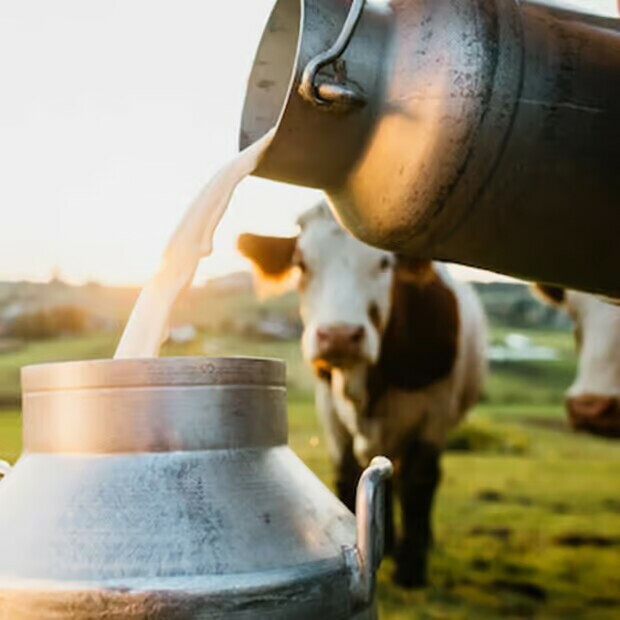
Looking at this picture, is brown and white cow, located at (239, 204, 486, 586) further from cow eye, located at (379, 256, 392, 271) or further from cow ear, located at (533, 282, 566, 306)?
cow ear, located at (533, 282, 566, 306)

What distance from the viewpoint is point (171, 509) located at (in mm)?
657

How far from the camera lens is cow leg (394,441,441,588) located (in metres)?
2.49

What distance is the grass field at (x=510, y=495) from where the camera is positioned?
246 cm

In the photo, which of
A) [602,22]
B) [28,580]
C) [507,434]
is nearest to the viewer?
[28,580]

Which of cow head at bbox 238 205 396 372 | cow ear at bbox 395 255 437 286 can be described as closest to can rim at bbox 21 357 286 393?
cow head at bbox 238 205 396 372

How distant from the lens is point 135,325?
803mm

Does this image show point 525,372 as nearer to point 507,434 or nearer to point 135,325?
point 507,434

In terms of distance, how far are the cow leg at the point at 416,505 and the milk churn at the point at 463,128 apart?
1.66 meters

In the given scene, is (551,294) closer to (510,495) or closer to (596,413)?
(596,413)

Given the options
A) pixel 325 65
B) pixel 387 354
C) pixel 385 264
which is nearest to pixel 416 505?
pixel 387 354

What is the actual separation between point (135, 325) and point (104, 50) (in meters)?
1.68

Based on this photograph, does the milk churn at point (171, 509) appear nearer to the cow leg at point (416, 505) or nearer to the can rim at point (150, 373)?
the can rim at point (150, 373)

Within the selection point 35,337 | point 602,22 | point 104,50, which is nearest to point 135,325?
point 602,22

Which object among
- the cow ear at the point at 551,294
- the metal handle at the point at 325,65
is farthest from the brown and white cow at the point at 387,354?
the metal handle at the point at 325,65
